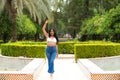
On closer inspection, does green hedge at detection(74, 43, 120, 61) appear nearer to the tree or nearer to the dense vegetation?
the dense vegetation

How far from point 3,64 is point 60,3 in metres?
44.3

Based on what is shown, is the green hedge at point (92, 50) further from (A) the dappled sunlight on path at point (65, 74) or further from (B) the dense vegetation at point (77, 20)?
(B) the dense vegetation at point (77, 20)

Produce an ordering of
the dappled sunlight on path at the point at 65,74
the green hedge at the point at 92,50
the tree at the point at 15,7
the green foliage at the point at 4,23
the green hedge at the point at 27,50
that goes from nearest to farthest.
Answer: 1. the dappled sunlight on path at the point at 65,74
2. the green hedge at the point at 92,50
3. the green hedge at the point at 27,50
4. the tree at the point at 15,7
5. the green foliage at the point at 4,23

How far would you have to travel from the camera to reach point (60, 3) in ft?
204

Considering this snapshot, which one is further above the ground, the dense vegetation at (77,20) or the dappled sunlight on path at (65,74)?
the dense vegetation at (77,20)

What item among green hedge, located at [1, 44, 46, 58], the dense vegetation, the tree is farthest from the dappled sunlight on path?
the dense vegetation

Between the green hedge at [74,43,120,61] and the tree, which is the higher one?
the tree

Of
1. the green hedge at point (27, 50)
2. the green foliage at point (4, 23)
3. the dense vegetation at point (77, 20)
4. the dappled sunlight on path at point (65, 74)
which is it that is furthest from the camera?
the green foliage at point (4, 23)

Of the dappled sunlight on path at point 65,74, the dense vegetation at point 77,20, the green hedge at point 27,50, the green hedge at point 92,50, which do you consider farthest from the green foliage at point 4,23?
the dappled sunlight on path at point 65,74

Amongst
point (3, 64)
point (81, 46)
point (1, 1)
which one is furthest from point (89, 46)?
point (1, 1)

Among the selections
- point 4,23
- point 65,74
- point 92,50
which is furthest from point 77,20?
point 65,74

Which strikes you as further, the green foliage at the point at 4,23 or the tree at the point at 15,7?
the green foliage at the point at 4,23

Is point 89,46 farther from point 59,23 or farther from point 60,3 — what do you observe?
point 59,23

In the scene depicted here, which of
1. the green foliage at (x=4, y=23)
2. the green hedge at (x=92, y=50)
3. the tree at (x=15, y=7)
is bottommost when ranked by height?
the green hedge at (x=92, y=50)
